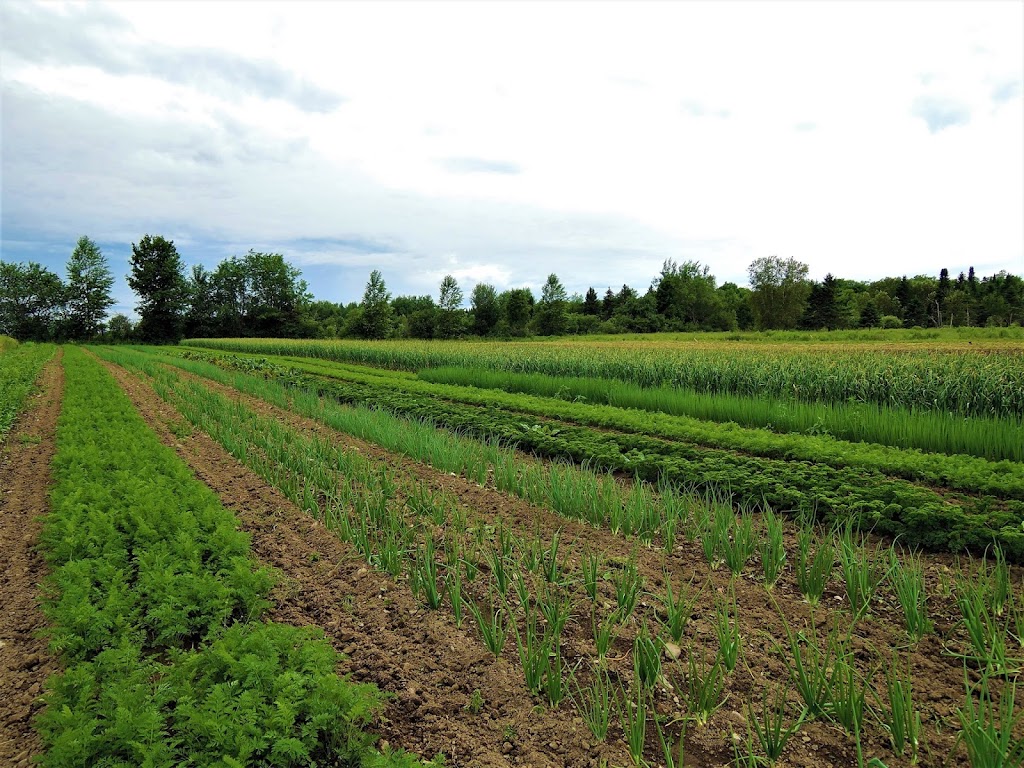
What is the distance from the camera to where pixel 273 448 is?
8273mm

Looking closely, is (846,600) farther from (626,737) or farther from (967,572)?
(626,737)

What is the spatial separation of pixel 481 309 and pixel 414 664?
68390 mm

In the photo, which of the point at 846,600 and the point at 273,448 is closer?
the point at 846,600

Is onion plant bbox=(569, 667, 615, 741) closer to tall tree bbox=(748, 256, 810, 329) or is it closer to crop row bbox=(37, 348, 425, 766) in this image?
crop row bbox=(37, 348, 425, 766)

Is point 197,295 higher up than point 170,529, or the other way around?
point 197,295

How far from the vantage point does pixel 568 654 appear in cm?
345

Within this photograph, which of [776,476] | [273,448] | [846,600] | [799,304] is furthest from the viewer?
[799,304]

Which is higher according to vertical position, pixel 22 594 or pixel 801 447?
pixel 801 447

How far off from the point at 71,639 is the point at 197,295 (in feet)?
286

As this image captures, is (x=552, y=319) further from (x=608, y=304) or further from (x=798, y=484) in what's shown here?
(x=798, y=484)

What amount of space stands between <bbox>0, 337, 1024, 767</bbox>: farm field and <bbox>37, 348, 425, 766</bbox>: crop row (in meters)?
0.02

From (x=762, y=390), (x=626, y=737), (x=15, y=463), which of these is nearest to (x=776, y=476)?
(x=626, y=737)

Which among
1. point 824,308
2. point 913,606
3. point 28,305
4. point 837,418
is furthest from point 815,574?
point 28,305

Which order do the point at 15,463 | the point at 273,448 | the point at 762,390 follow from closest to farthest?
1. the point at 273,448
2. the point at 15,463
3. the point at 762,390
